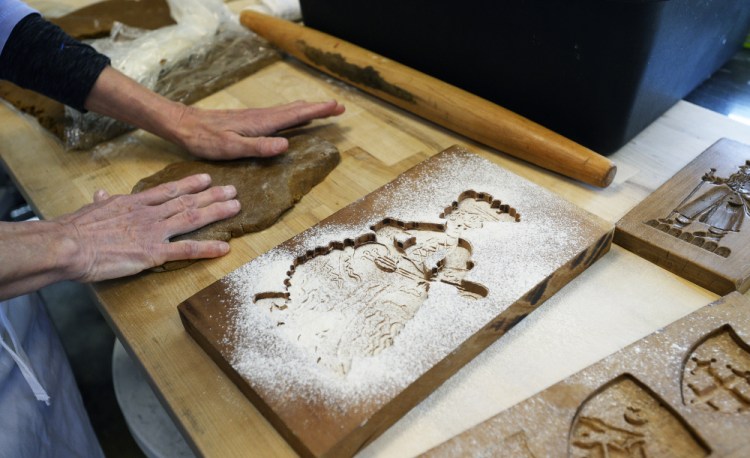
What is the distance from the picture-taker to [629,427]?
86 centimetres

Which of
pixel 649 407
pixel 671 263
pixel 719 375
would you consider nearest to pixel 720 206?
pixel 671 263

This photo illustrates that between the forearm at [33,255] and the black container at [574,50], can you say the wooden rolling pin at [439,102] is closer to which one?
the black container at [574,50]

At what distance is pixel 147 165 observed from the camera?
61.2 inches

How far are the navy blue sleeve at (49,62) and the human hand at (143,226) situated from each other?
0.39 meters

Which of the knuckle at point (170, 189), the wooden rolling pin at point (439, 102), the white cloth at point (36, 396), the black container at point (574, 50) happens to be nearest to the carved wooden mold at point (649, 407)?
the wooden rolling pin at point (439, 102)

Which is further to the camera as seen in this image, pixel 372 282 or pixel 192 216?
pixel 192 216

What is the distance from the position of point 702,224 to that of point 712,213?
0.05 meters

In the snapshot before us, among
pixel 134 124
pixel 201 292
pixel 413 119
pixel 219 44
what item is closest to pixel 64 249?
pixel 201 292

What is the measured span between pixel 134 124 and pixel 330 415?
112 centimetres

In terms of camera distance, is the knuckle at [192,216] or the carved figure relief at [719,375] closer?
the carved figure relief at [719,375]

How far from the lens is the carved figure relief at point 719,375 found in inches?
34.5

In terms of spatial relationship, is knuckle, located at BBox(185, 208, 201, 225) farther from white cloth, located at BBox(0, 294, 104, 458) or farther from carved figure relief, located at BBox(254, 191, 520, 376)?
white cloth, located at BBox(0, 294, 104, 458)

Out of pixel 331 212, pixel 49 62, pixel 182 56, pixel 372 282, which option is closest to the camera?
pixel 372 282

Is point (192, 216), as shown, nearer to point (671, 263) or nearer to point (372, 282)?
point (372, 282)
